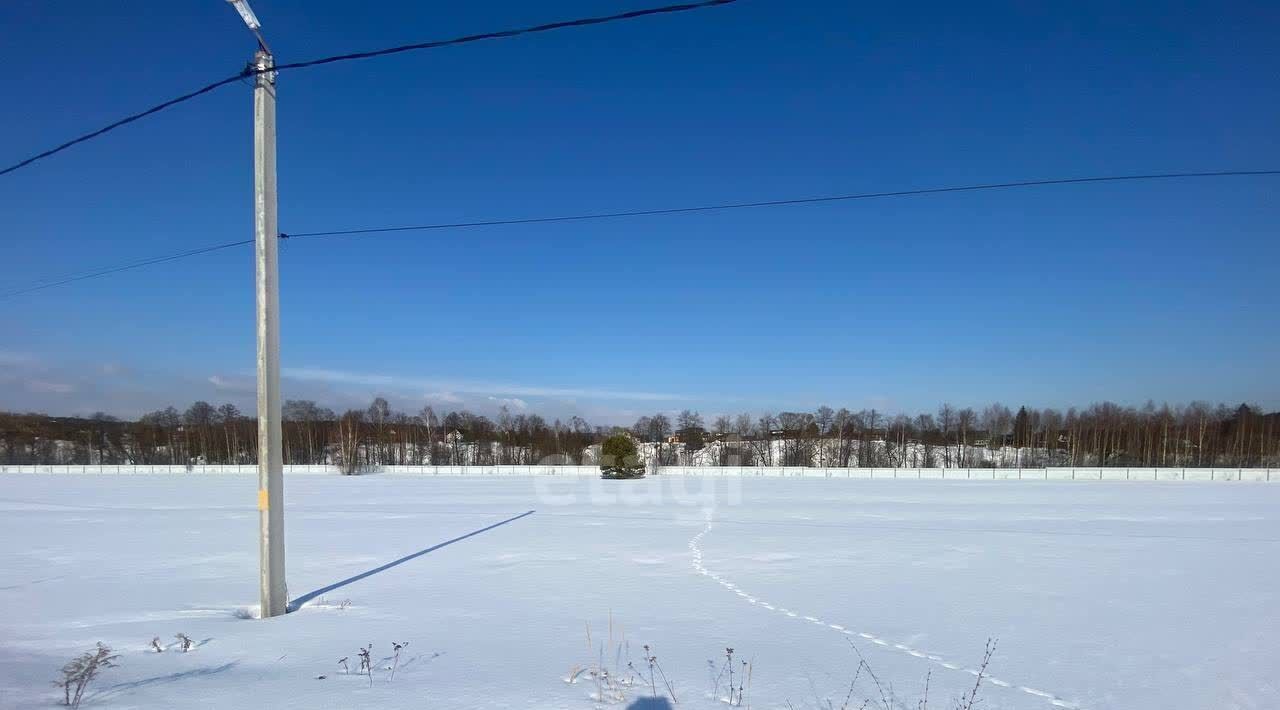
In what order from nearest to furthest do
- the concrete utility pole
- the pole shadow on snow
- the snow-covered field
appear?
the snow-covered field, the concrete utility pole, the pole shadow on snow

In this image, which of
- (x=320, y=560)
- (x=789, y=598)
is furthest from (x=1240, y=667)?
(x=320, y=560)

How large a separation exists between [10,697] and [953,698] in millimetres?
5661

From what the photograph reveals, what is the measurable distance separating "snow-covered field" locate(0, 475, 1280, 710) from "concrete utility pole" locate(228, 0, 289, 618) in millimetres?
750

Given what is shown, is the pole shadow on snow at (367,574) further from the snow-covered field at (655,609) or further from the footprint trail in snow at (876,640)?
the footprint trail in snow at (876,640)

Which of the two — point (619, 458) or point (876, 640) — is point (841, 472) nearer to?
point (619, 458)

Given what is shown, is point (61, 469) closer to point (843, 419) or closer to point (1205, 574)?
point (1205, 574)

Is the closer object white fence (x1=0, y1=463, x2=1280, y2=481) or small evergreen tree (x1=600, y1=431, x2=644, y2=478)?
small evergreen tree (x1=600, y1=431, x2=644, y2=478)

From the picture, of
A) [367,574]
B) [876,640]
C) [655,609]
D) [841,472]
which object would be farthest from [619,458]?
[876,640]

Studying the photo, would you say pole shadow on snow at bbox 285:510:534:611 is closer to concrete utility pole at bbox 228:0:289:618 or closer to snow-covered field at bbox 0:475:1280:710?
snow-covered field at bbox 0:475:1280:710

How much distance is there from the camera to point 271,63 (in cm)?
563

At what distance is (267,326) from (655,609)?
443cm

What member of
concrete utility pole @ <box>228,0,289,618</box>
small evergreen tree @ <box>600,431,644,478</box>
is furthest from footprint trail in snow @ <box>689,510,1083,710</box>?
small evergreen tree @ <box>600,431,644,478</box>

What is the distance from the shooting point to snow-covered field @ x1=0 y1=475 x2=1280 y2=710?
14.1ft

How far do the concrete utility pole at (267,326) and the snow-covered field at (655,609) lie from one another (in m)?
0.75
